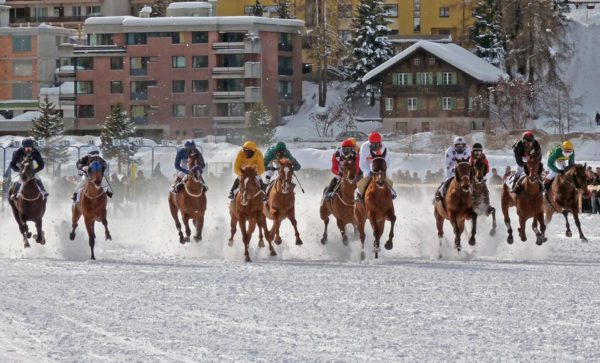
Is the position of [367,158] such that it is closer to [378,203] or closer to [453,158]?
[378,203]

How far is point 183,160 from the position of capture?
27.1 meters

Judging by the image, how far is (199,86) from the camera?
99.0 metres

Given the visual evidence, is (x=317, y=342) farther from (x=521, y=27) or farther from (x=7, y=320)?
(x=521, y=27)

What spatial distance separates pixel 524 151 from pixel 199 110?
7372 centimetres

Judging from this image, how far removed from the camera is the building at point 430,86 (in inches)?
3666

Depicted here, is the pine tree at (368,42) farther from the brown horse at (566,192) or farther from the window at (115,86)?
the brown horse at (566,192)

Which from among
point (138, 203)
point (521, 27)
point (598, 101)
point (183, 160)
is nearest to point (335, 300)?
point (183, 160)

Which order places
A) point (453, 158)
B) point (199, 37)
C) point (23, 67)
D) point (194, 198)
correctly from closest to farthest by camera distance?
1. point (453, 158)
2. point (194, 198)
3. point (199, 37)
4. point (23, 67)

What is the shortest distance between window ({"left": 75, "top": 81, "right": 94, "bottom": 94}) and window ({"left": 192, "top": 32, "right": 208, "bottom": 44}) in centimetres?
832

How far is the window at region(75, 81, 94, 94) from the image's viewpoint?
4006 inches

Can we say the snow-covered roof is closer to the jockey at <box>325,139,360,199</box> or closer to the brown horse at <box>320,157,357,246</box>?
the jockey at <box>325,139,360,199</box>

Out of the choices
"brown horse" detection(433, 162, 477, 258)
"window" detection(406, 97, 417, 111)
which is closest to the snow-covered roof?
"window" detection(406, 97, 417, 111)

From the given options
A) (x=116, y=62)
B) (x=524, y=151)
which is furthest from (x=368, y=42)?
(x=524, y=151)

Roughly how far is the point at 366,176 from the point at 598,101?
75.6 m
